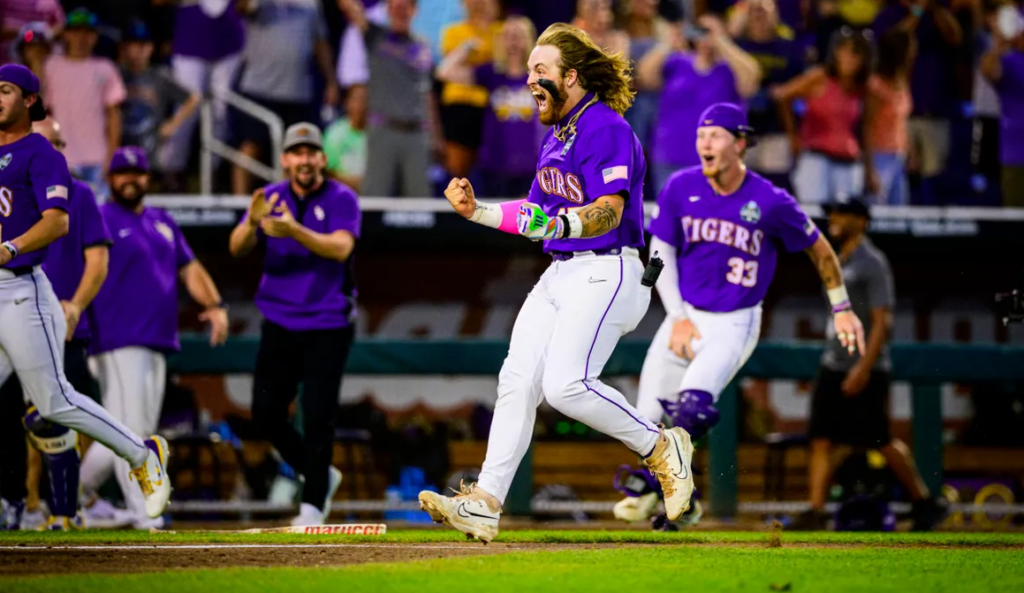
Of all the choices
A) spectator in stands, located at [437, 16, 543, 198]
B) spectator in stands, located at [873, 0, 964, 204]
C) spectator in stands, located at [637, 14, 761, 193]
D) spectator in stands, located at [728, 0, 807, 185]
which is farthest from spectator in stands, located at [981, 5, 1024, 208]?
spectator in stands, located at [437, 16, 543, 198]

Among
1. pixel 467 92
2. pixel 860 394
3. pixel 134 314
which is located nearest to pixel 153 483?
pixel 134 314

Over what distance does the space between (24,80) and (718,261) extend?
3672 mm

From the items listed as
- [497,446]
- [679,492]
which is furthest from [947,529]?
[497,446]

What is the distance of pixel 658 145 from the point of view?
453 inches

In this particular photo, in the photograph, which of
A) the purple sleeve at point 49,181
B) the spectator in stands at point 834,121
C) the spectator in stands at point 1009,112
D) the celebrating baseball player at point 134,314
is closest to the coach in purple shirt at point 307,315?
the celebrating baseball player at point 134,314

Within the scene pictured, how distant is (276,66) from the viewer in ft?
38.3

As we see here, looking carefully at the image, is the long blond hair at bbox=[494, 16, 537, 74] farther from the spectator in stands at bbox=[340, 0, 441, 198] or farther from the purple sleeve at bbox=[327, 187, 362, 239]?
the purple sleeve at bbox=[327, 187, 362, 239]

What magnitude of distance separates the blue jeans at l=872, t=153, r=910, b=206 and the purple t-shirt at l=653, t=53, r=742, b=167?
1545 mm

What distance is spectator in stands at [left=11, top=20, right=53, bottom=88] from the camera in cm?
1103

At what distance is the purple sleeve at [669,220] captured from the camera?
7461 millimetres

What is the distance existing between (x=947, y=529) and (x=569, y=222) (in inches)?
246

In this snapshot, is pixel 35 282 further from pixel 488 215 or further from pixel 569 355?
pixel 569 355

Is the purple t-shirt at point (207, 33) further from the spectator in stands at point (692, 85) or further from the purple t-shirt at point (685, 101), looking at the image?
the purple t-shirt at point (685, 101)

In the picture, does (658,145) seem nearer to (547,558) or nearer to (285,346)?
(285,346)
